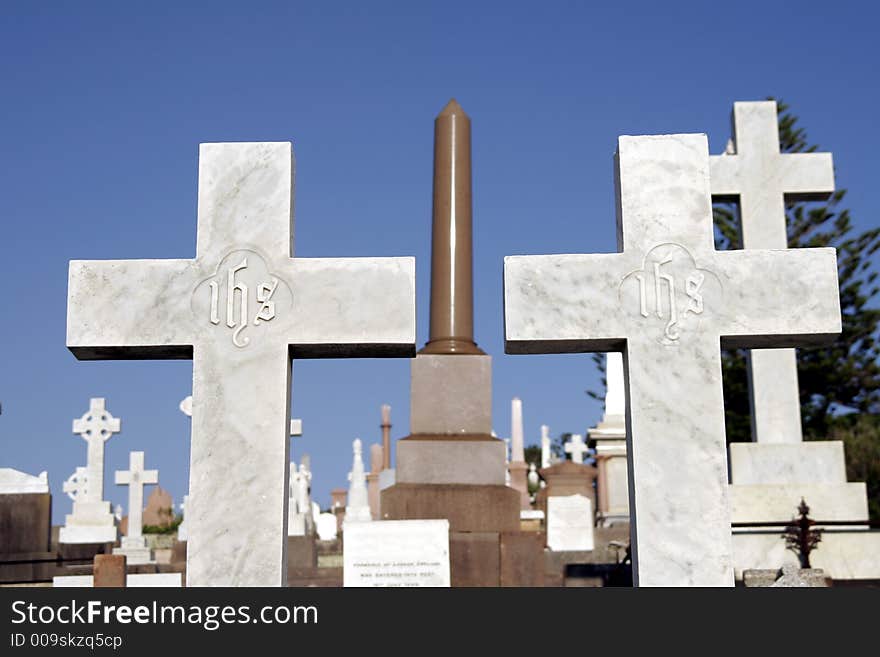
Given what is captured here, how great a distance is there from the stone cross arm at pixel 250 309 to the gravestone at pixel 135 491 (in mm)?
18789

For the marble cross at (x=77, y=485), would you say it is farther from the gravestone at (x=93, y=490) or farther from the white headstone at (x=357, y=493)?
the white headstone at (x=357, y=493)

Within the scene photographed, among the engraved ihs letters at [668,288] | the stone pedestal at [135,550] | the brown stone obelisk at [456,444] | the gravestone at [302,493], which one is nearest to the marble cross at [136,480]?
the stone pedestal at [135,550]

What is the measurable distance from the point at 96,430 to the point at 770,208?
58.7 ft

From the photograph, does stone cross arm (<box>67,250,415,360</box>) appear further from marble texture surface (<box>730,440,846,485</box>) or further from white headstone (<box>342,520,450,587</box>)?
marble texture surface (<box>730,440,846,485</box>)

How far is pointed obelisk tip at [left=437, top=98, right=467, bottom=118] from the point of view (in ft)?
52.9

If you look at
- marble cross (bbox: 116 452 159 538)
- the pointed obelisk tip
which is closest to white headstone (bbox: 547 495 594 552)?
the pointed obelisk tip

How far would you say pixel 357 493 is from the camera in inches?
1152

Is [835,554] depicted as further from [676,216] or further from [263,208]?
[263,208]

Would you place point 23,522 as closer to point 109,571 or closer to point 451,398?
point 109,571

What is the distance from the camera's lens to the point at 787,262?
19.3 feet

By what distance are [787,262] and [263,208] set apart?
9.29ft

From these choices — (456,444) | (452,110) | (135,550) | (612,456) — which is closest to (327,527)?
(135,550)

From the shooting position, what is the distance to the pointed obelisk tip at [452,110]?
1612 centimetres
